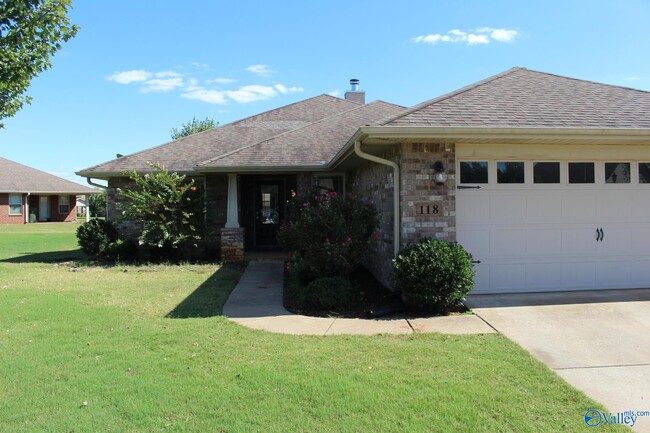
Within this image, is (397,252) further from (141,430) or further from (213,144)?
(213,144)

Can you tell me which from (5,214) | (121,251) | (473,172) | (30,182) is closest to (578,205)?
(473,172)

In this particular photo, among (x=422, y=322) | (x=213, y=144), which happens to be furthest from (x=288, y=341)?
(x=213, y=144)

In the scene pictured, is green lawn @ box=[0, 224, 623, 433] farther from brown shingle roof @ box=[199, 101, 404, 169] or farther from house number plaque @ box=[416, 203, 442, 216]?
brown shingle roof @ box=[199, 101, 404, 169]

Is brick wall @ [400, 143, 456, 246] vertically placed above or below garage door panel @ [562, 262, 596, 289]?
above

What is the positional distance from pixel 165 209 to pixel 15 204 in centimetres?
2870

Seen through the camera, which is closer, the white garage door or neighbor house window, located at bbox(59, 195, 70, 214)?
the white garage door

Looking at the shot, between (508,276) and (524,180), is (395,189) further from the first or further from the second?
(508,276)

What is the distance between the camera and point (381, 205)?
8.92 meters

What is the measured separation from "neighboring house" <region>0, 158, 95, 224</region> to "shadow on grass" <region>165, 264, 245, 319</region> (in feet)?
100

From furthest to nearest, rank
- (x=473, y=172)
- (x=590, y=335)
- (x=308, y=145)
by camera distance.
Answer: (x=308, y=145)
(x=473, y=172)
(x=590, y=335)

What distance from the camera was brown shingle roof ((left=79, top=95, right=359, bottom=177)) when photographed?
46.9 feet

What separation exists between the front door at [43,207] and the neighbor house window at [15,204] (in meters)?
2.13

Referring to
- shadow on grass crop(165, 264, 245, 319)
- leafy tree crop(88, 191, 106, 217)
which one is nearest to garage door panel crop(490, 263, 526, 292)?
shadow on grass crop(165, 264, 245, 319)

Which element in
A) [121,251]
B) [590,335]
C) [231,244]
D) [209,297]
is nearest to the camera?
[590,335]
